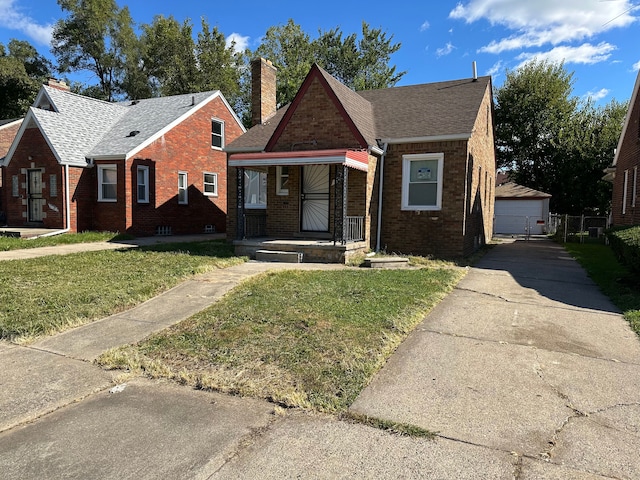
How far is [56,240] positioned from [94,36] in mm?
32789

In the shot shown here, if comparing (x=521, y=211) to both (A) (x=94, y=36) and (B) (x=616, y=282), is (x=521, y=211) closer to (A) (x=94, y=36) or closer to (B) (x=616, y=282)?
(B) (x=616, y=282)

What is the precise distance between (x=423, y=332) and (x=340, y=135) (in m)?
8.13

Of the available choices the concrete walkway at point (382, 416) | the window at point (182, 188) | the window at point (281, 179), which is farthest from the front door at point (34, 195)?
the concrete walkway at point (382, 416)

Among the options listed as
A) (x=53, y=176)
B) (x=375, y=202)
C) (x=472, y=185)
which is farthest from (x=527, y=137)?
(x=53, y=176)

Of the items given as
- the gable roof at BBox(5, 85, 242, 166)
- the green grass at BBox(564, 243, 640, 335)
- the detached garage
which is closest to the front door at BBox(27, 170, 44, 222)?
the gable roof at BBox(5, 85, 242, 166)

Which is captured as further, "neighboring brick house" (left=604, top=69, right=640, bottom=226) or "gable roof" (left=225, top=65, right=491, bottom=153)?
"neighboring brick house" (left=604, top=69, right=640, bottom=226)

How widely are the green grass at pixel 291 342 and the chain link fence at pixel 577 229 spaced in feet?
49.9

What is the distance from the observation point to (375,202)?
41.3 feet

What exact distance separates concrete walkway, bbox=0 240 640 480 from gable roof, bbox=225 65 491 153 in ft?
25.5

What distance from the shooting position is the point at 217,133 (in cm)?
2130

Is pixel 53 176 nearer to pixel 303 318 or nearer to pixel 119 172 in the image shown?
pixel 119 172

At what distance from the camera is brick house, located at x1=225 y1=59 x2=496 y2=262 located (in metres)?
11.5

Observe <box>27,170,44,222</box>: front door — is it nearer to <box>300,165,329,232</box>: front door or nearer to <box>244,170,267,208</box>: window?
<box>244,170,267,208</box>: window

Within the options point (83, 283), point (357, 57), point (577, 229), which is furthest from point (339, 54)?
point (83, 283)
